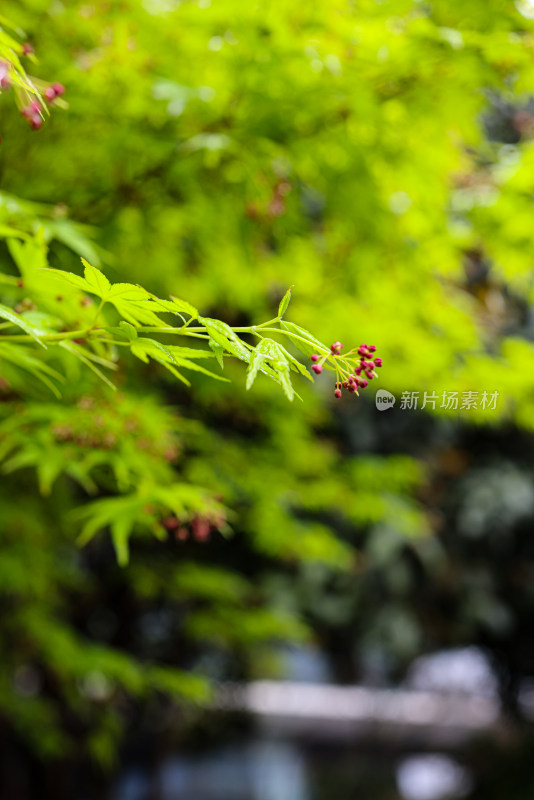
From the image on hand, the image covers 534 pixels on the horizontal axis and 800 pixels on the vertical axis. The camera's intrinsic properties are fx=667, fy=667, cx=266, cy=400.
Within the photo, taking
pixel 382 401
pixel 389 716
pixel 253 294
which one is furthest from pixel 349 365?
pixel 389 716

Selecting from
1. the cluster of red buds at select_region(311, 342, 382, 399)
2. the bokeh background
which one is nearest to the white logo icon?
the bokeh background

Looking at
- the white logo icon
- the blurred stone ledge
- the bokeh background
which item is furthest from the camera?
the blurred stone ledge

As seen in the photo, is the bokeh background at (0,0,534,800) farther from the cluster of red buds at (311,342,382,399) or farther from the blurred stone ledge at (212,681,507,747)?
the blurred stone ledge at (212,681,507,747)

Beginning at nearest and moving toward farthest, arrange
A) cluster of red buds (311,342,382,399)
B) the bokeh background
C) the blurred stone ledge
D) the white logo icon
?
cluster of red buds (311,342,382,399)
the bokeh background
the white logo icon
the blurred stone ledge

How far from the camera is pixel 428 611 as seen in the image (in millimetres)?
5195

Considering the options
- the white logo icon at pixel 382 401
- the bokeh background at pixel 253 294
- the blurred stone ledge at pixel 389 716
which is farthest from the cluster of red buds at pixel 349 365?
the blurred stone ledge at pixel 389 716

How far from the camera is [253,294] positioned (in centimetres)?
222

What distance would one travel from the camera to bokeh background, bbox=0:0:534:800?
137 centimetres

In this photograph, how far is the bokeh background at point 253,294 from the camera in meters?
1.37

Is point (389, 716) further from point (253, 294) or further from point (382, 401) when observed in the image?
point (382, 401)

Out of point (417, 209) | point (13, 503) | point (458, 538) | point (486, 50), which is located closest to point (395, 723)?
point (458, 538)

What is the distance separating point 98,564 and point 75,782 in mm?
1201

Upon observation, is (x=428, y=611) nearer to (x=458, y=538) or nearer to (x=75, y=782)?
(x=458, y=538)

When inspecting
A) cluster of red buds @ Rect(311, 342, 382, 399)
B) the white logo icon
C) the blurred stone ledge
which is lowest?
the blurred stone ledge
